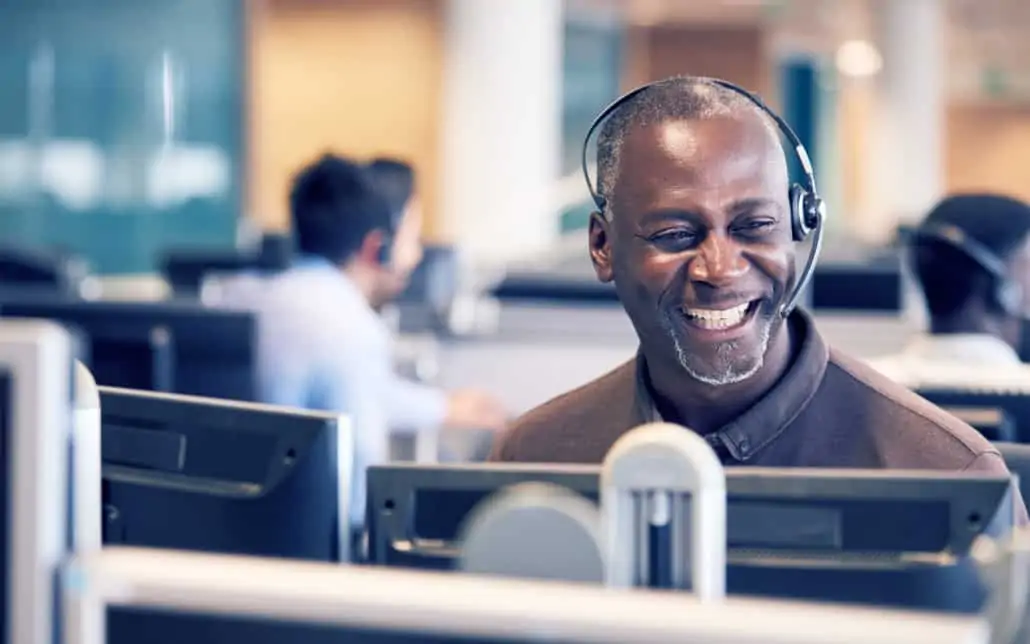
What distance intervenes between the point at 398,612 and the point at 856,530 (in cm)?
41

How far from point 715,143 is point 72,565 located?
828 millimetres

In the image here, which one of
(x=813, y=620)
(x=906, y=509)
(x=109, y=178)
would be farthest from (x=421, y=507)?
(x=109, y=178)

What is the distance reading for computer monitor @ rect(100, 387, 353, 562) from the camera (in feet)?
4.71

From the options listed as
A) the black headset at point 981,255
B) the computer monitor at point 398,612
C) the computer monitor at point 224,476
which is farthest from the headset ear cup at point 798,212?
the black headset at point 981,255

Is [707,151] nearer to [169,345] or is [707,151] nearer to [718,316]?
[718,316]

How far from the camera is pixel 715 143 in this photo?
5.28 ft

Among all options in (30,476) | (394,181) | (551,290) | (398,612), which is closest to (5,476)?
(30,476)

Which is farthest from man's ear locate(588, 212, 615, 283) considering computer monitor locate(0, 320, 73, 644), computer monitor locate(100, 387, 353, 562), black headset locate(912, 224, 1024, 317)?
black headset locate(912, 224, 1024, 317)

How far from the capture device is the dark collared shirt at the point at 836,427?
1.57m

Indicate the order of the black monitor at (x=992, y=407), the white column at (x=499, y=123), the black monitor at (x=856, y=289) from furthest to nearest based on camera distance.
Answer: the white column at (x=499, y=123) → the black monitor at (x=856, y=289) → the black monitor at (x=992, y=407)

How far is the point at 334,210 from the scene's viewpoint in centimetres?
406

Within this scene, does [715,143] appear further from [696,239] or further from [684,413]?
[684,413]

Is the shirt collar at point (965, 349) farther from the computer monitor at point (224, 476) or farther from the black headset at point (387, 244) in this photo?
the computer monitor at point (224, 476)

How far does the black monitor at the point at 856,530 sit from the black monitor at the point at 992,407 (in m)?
1.07
